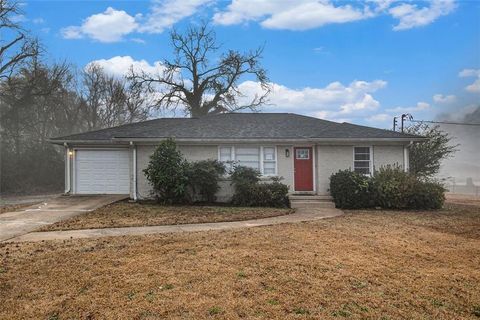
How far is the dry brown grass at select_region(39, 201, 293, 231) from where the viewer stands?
31.3 ft

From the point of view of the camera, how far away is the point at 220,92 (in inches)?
1409

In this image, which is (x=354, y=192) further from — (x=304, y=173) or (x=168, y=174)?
(x=168, y=174)

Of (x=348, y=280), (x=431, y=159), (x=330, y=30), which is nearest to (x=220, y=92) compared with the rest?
(x=330, y=30)

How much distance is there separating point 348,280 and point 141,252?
3564 millimetres

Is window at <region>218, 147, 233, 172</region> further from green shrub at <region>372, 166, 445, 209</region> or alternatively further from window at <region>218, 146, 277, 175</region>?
green shrub at <region>372, 166, 445, 209</region>

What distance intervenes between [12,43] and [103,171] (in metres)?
16.7

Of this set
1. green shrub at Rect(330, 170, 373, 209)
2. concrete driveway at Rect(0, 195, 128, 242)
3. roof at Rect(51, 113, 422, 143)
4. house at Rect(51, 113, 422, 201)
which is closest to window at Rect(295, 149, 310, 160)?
house at Rect(51, 113, 422, 201)

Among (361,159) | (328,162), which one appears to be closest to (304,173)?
(328,162)

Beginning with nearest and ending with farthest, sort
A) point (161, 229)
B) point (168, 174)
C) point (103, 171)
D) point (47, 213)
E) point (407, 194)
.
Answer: point (161, 229)
point (47, 213)
point (407, 194)
point (168, 174)
point (103, 171)

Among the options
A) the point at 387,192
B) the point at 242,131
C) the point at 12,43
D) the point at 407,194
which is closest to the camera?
the point at 407,194

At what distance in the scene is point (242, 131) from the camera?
16109 mm

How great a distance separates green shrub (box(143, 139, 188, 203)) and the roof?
1331 millimetres

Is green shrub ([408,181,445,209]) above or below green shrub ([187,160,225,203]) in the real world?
below

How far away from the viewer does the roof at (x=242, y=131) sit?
15.0 metres
